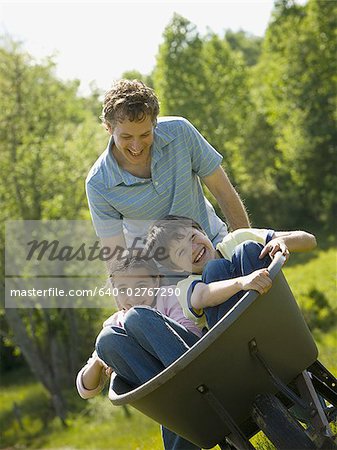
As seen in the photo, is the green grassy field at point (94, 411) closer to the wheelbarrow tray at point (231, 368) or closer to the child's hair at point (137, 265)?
the child's hair at point (137, 265)

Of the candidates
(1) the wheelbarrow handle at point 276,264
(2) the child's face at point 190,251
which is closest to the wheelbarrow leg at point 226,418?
(1) the wheelbarrow handle at point 276,264

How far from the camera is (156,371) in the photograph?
11.3ft

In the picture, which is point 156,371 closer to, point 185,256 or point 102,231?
point 185,256

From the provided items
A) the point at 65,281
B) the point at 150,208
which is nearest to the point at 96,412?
Answer: the point at 65,281

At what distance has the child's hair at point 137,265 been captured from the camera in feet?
12.8

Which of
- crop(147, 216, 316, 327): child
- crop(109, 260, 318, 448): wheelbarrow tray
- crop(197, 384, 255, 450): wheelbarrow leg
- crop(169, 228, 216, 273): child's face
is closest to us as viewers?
crop(109, 260, 318, 448): wheelbarrow tray

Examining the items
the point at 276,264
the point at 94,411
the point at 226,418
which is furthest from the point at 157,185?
the point at 94,411

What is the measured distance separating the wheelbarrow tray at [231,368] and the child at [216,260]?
0.13 m

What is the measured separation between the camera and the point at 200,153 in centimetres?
425

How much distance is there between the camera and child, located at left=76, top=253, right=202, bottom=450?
339 cm

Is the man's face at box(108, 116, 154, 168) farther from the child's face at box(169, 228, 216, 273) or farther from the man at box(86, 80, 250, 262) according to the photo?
the child's face at box(169, 228, 216, 273)

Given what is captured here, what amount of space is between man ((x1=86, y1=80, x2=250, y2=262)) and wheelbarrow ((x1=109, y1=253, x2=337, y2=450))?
986 millimetres

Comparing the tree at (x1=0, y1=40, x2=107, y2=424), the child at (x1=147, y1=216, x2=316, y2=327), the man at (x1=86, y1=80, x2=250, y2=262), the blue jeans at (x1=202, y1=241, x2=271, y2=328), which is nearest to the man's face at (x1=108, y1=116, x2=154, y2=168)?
the man at (x1=86, y1=80, x2=250, y2=262)

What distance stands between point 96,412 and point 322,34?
1588 centimetres
